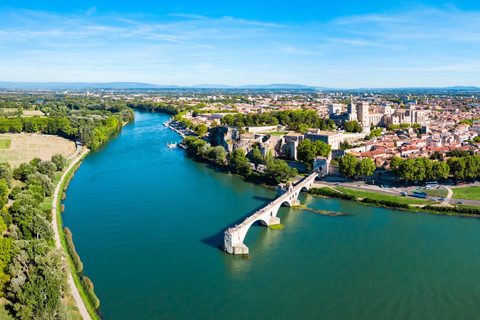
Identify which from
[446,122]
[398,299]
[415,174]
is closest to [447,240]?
[398,299]

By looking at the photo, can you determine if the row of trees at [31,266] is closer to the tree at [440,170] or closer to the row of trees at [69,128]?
the tree at [440,170]

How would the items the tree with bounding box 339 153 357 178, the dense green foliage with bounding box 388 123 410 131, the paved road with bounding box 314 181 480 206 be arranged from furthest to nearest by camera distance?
the dense green foliage with bounding box 388 123 410 131 → the tree with bounding box 339 153 357 178 → the paved road with bounding box 314 181 480 206

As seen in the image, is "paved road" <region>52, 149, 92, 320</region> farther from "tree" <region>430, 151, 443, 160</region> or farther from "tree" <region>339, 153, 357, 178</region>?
"tree" <region>430, 151, 443, 160</region>

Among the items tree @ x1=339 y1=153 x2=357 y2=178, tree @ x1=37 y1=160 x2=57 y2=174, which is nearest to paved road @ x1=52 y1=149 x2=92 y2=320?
tree @ x1=37 y1=160 x2=57 y2=174

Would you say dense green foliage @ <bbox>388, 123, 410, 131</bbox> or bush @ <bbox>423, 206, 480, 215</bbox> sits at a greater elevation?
dense green foliage @ <bbox>388, 123, 410, 131</bbox>

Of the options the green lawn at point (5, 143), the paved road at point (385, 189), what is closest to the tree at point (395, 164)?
the paved road at point (385, 189)

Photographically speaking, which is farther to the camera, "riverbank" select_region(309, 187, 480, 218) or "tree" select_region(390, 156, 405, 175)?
"tree" select_region(390, 156, 405, 175)
